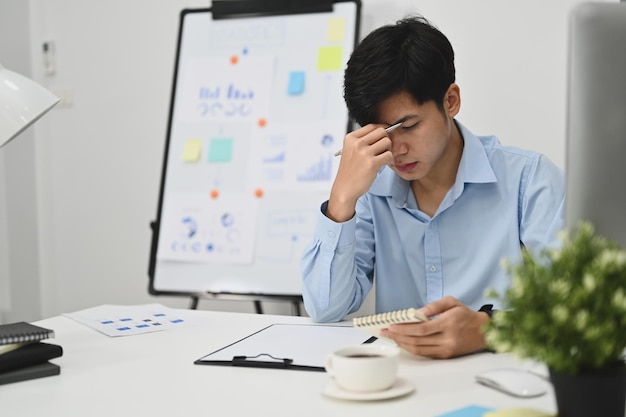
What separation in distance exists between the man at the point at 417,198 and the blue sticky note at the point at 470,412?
0.52 meters

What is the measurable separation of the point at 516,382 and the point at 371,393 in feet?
0.60

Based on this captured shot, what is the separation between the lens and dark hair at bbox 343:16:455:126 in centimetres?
140

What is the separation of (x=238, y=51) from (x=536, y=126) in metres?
1.01

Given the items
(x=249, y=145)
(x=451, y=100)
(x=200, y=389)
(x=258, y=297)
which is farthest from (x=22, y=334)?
(x=249, y=145)

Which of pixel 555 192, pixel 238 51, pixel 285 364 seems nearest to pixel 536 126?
pixel 555 192

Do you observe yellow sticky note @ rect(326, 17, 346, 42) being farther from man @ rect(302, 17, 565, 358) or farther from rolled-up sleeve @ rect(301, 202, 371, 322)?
rolled-up sleeve @ rect(301, 202, 371, 322)

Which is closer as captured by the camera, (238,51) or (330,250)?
(330,250)

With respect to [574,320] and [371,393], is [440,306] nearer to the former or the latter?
[371,393]

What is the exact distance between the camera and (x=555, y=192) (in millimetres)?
1457

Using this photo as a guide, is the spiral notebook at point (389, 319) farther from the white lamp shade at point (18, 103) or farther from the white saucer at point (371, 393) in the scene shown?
the white lamp shade at point (18, 103)

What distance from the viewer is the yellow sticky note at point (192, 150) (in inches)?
98.7

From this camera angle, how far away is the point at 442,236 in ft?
5.01

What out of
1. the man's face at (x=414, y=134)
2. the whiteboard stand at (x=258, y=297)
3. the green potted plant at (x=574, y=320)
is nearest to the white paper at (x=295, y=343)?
the man's face at (x=414, y=134)

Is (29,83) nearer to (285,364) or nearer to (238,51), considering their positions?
(285,364)
